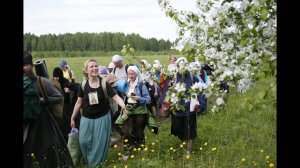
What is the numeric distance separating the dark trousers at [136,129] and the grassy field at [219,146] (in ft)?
0.65

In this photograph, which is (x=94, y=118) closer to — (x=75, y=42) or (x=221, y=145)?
(x=221, y=145)

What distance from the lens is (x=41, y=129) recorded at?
18.2ft

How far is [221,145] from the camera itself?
7848 mm

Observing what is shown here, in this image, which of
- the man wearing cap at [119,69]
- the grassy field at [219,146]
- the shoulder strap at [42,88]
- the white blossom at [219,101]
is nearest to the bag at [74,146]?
the grassy field at [219,146]

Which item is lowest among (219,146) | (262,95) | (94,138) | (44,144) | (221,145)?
(221,145)

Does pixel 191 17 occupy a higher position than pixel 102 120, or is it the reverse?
pixel 191 17

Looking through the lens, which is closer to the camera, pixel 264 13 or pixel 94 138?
pixel 264 13

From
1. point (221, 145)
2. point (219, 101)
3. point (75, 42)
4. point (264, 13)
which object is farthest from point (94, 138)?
point (75, 42)

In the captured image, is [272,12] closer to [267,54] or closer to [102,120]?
[267,54]

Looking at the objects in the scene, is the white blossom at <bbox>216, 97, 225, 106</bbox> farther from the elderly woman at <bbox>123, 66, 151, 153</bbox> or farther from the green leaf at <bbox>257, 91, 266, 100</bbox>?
the elderly woman at <bbox>123, 66, 151, 153</bbox>

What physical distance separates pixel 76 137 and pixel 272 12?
4.77 m

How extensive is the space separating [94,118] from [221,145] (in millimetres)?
2503

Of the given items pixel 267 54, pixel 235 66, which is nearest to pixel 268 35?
pixel 267 54

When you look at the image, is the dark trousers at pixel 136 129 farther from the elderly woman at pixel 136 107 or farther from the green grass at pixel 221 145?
the green grass at pixel 221 145
